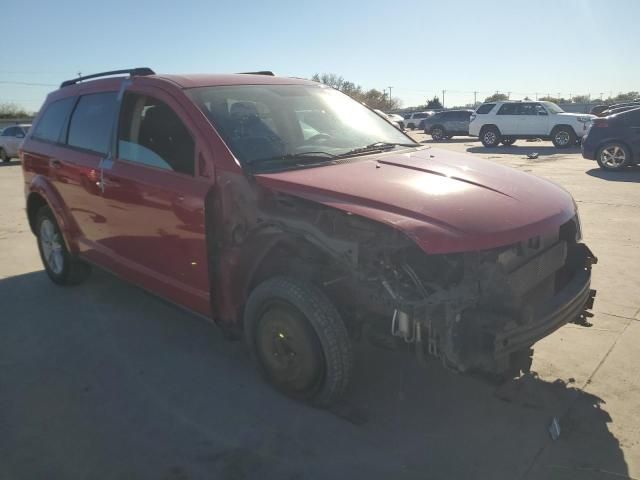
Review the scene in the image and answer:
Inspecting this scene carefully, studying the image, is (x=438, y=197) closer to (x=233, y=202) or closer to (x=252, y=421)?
(x=233, y=202)

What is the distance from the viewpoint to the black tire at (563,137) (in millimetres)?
20219

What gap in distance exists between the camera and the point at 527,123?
20828 millimetres

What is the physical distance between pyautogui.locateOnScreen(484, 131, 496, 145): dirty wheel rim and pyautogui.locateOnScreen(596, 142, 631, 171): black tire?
939 cm

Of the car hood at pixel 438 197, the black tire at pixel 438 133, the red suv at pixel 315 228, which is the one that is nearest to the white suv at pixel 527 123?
the black tire at pixel 438 133

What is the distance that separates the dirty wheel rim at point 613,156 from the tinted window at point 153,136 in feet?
38.0

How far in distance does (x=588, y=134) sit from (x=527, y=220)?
11.6 meters

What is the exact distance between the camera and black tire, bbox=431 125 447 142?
29781 mm

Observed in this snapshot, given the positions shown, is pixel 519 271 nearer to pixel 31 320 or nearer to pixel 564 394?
pixel 564 394

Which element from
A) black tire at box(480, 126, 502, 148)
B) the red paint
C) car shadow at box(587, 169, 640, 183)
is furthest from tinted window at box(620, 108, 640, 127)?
the red paint

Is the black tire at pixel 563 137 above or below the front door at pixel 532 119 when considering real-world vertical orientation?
below

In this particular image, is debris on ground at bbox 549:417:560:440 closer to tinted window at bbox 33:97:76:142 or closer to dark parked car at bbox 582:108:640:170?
tinted window at bbox 33:97:76:142

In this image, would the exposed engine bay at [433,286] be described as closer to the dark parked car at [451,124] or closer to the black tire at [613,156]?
the black tire at [613,156]

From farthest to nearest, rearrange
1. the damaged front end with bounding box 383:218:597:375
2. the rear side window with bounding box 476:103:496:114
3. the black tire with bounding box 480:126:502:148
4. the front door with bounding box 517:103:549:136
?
the rear side window with bounding box 476:103:496:114, the black tire with bounding box 480:126:502:148, the front door with bounding box 517:103:549:136, the damaged front end with bounding box 383:218:597:375

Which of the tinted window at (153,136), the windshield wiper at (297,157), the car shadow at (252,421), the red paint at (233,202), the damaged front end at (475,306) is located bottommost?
the car shadow at (252,421)
